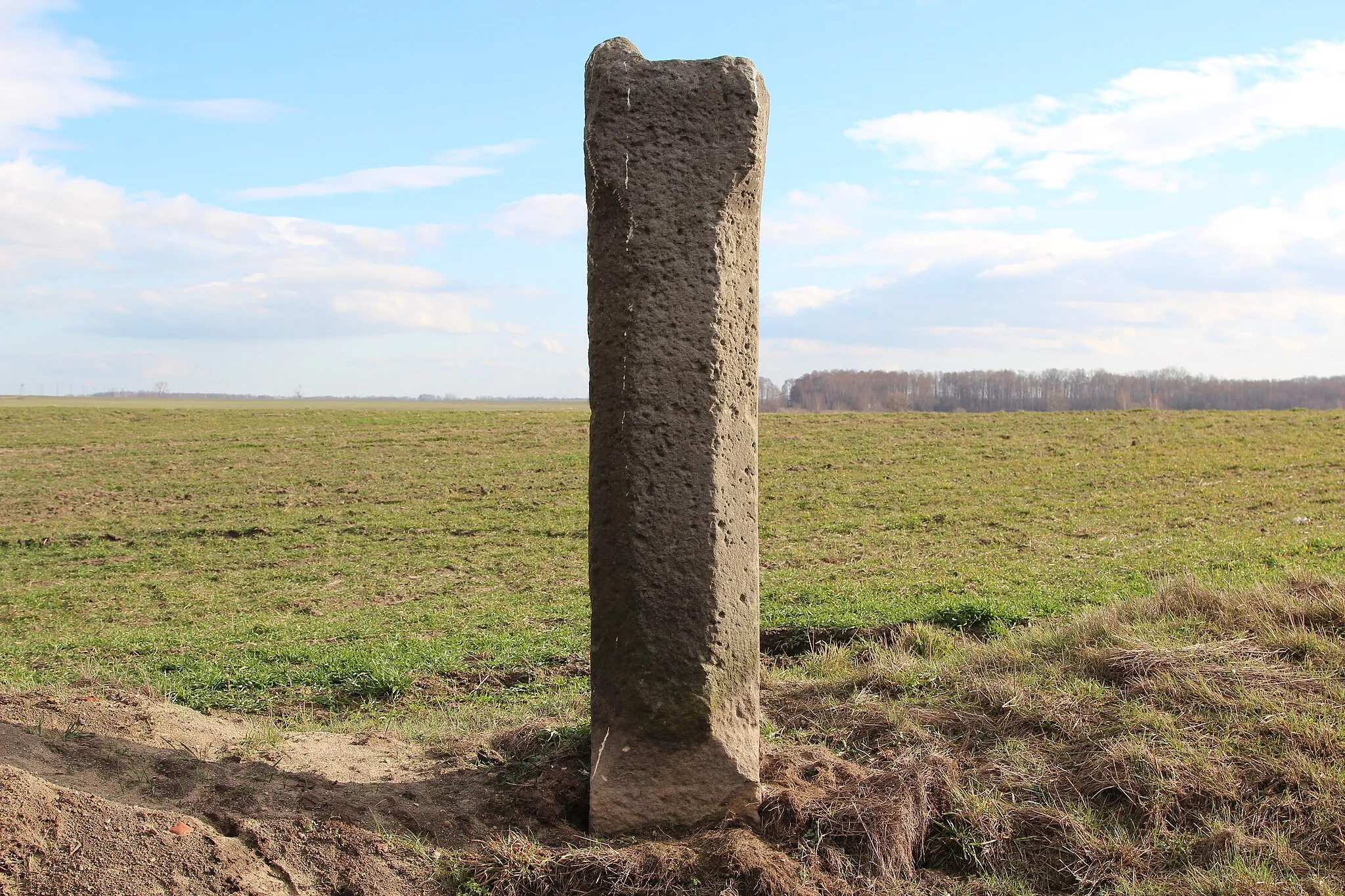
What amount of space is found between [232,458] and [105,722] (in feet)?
86.2

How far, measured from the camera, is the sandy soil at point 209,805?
15.5 feet

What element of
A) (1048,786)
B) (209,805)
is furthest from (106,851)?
(1048,786)

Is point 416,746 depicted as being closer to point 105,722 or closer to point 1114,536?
point 105,722

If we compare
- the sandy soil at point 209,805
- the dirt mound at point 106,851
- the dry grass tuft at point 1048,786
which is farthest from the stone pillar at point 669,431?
the dirt mound at point 106,851

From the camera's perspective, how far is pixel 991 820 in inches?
214

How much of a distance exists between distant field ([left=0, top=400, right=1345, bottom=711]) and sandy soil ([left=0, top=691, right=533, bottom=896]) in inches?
78.3

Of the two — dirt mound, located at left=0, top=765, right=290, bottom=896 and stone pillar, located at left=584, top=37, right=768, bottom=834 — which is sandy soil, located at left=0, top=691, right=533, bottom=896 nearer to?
dirt mound, located at left=0, top=765, right=290, bottom=896

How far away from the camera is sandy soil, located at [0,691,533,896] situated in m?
4.71

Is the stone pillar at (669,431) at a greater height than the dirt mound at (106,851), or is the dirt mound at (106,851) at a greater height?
the stone pillar at (669,431)

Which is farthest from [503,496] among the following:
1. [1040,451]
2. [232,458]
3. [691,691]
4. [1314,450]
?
[1314,450]

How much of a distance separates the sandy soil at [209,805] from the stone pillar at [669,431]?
1.07 m

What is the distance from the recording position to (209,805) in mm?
5559

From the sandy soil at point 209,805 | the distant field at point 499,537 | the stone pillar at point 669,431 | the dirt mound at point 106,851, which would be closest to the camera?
the dirt mound at point 106,851

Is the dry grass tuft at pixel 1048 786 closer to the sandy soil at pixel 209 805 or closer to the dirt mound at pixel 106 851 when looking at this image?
the sandy soil at pixel 209 805
